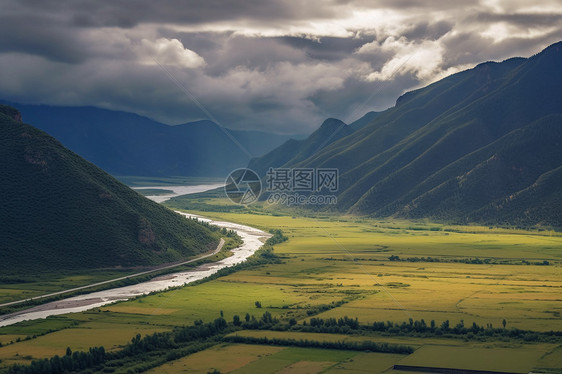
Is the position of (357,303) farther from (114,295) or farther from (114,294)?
(114,294)

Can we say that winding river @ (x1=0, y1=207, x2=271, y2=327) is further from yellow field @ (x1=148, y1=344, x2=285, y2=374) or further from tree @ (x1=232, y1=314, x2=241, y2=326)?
yellow field @ (x1=148, y1=344, x2=285, y2=374)

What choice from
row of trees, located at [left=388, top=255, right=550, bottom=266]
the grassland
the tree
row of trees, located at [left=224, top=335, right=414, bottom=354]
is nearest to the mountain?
the grassland

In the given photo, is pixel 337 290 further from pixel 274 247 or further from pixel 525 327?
pixel 274 247

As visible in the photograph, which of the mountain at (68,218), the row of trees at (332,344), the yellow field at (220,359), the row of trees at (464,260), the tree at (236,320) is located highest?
the mountain at (68,218)

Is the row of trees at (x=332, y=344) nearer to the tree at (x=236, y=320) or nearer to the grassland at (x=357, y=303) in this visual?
the grassland at (x=357, y=303)

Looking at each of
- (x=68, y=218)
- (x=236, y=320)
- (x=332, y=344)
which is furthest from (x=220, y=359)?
(x=68, y=218)

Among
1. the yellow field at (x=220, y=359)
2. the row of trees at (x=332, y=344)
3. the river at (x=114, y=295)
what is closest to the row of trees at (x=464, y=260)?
the river at (x=114, y=295)

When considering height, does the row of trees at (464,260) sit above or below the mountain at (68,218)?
below
